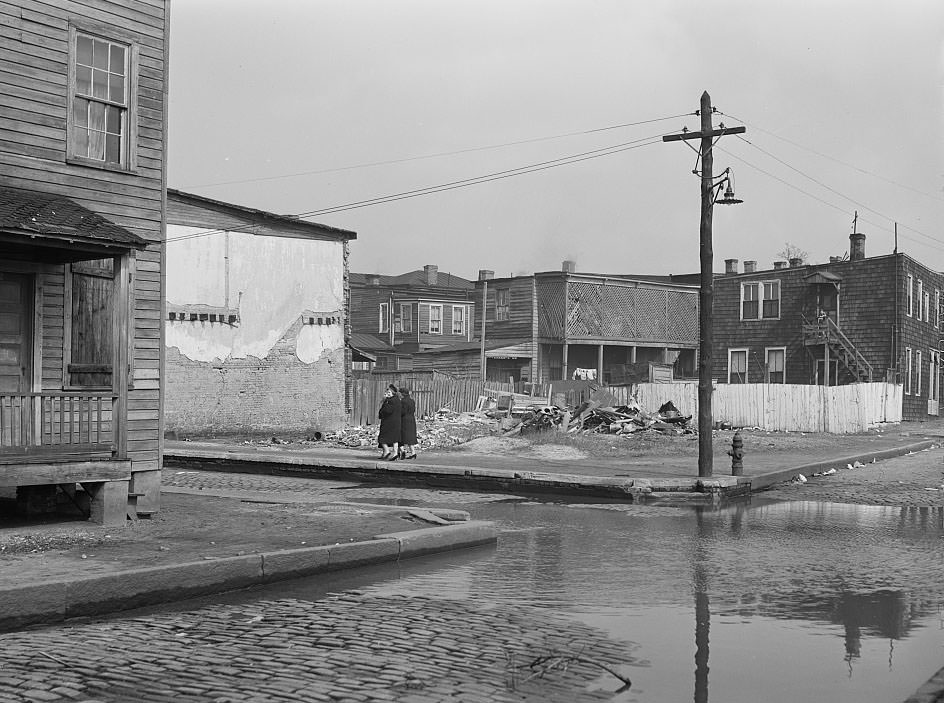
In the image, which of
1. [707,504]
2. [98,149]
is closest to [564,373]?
[707,504]

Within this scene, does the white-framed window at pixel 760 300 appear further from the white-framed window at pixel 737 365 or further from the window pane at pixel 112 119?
the window pane at pixel 112 119

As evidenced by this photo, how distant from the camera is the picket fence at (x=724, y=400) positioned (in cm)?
3638

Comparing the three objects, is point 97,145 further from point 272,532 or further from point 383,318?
point 383,318

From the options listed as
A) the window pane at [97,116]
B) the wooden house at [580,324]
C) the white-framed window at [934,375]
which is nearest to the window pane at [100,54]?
the window pane at [97,116]

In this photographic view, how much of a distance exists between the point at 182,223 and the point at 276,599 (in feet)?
79.7

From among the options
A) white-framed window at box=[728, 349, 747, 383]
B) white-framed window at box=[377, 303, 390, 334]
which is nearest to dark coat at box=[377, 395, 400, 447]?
white-framed window at box=[728, 349, 747, 383]

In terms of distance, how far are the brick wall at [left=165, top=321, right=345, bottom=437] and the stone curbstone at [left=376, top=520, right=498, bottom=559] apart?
20471 millimetres

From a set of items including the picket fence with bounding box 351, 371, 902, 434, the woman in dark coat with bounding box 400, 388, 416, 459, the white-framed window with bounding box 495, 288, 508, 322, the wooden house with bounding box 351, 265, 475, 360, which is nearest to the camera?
the woman in dark coat with bounding box 400, 388, 416, 459

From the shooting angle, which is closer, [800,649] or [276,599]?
[800,649]

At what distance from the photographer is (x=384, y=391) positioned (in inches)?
1447

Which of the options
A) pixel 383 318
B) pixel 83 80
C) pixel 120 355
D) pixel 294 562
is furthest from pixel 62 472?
pixel 383 318

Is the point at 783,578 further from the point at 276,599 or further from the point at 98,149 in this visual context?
the point at 98,149

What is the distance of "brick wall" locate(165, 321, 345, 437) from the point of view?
3166 centimetres

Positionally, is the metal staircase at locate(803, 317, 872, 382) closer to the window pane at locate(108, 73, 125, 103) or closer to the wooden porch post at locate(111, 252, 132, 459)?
the window pane at locate(108, 73, 125, 103)
